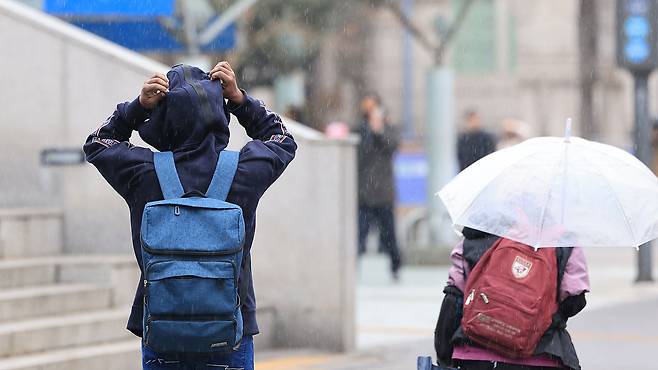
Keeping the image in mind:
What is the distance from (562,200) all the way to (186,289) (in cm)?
136

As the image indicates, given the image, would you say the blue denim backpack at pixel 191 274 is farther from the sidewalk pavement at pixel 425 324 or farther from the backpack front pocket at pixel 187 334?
the sidewalk pavement at pixel 425 324

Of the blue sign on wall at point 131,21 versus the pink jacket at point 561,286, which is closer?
the pink jacket at point 561,286

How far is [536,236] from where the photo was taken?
5.17 metres

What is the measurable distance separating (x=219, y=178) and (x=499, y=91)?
4518 cm

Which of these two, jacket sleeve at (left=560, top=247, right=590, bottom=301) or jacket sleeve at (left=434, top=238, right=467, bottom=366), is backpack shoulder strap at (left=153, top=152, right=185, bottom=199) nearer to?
jacket sleeve at (left=434, top=238, right=467, bottom=366)

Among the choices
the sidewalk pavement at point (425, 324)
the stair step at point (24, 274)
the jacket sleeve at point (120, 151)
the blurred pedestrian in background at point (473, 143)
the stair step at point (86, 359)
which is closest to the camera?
the jacket sleeve at point (120, 151)

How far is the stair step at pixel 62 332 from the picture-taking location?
29.0ft

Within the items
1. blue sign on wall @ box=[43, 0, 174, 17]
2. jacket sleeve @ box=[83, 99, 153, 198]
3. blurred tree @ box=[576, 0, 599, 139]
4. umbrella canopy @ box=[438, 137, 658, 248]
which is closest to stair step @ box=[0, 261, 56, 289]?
blue sign on wall @ box=[43, 0, 174, 17]

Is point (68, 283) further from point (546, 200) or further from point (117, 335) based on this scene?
point (546, 200)

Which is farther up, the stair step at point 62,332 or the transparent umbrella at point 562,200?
the transparent umbrella at point 562,200

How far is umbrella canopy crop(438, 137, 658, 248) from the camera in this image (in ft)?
17.1

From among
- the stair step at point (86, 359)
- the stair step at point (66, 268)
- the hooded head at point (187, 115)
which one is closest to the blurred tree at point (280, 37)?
the stair step at point (66, 268)

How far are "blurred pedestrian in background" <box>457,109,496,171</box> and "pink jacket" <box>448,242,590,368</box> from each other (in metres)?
13.5

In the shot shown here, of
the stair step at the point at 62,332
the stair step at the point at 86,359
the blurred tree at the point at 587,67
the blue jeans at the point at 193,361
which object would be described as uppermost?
the blurred tree at the point at 587,67
